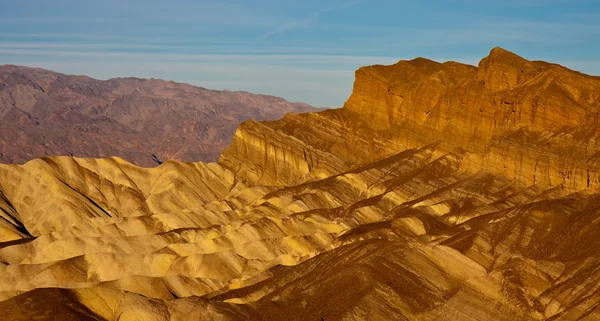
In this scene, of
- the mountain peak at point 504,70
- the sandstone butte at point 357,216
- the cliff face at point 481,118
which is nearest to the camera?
the sandstone butte at point 357,216

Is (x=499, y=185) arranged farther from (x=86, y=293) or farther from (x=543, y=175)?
(x=86, y=293)

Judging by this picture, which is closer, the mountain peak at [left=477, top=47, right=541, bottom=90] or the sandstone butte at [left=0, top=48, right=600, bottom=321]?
the sandstone butte at [left=0, top=48, right=600, bottom=321]

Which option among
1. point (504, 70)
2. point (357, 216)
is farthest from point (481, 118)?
point (357, 216)

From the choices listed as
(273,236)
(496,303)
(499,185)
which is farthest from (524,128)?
(496,303)

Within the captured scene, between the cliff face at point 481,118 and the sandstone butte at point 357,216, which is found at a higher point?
the cliff face at point 481,118

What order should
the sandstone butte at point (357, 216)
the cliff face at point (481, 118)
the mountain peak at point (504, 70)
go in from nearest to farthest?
the sandstone butte at point (357, 216)
the cliff face at point (481, 118)
the mountain peak at point (504, 70)

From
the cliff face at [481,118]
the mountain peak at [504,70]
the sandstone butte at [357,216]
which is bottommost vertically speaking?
the sandstone butte at [357,216]

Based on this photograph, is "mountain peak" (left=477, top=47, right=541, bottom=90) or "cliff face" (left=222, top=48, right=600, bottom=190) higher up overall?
"mountain peak" (left=477, top=47, right=541, bottom=90)

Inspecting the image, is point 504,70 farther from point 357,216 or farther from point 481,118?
point 357,216

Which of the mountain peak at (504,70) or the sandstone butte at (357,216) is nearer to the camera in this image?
the sandstone butte at (357,216)
